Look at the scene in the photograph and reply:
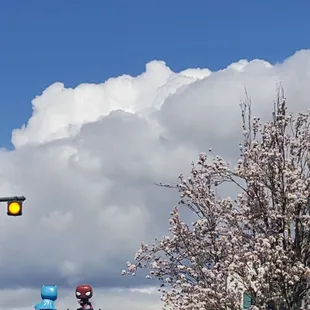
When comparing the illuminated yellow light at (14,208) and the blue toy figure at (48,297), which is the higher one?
the illuminated yellow light at (14,208)

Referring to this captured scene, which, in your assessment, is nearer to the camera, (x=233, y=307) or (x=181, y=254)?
(x=233, y=307)

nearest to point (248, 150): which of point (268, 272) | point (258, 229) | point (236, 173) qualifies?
point (236, 173)

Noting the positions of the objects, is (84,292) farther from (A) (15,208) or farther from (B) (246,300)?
(B) (246,300)

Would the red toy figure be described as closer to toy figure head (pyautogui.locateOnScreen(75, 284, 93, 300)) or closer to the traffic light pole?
toy figure head (pyautogui.locateOnScreen(75, 284, 93, 300))

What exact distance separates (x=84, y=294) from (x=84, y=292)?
42mm

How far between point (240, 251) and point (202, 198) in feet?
11.1

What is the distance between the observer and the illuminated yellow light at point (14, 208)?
16.7 meters

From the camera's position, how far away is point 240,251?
74.0ft

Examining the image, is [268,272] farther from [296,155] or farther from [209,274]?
[296,155]

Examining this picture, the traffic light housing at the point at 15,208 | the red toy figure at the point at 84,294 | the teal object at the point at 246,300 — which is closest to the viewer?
the traffic light housing at the point at 15,208

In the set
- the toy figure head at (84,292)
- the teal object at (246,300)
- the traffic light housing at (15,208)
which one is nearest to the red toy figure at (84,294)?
the toy figure head at (84,292)

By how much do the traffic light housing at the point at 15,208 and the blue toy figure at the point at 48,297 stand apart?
2.08m

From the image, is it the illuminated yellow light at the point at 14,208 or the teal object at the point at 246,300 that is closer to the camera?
the illuminated yellow light at the point at 14,208

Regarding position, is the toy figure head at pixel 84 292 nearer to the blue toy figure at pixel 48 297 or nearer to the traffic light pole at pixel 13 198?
the blue toy figure at pixel 48 297
